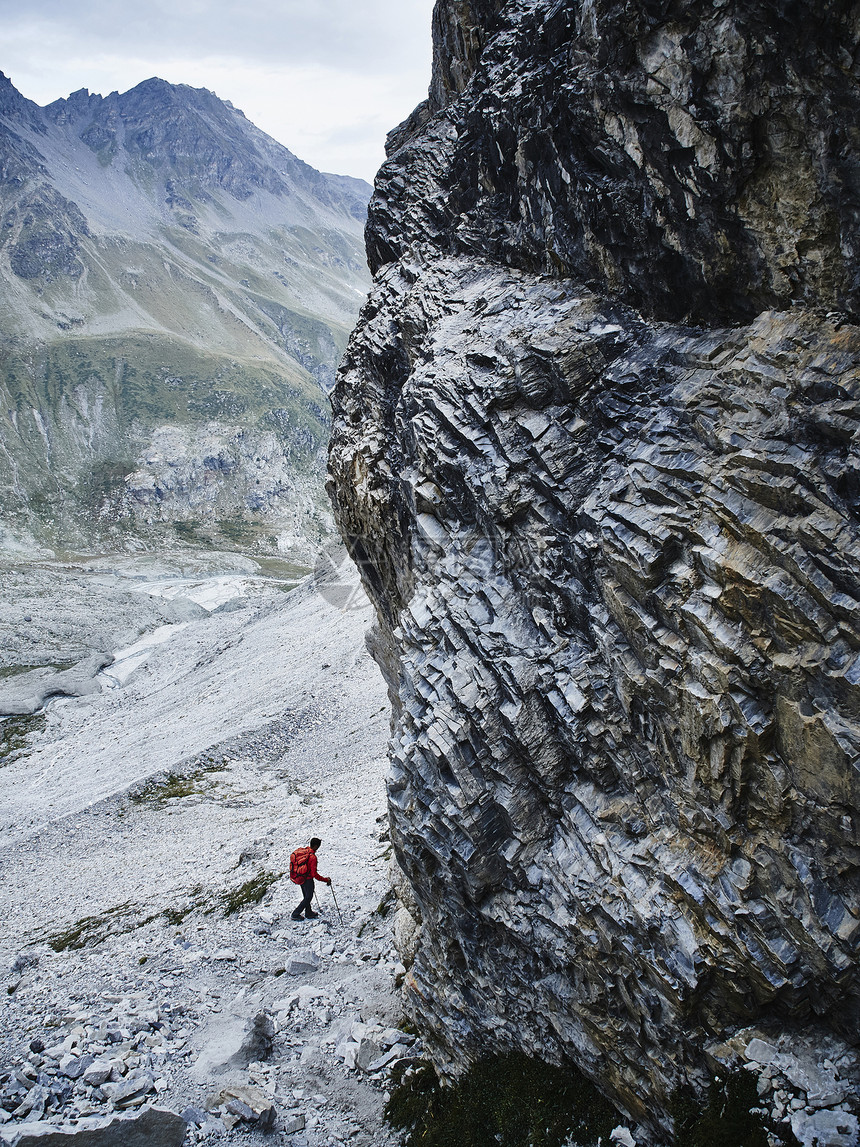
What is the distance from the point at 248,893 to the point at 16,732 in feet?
155

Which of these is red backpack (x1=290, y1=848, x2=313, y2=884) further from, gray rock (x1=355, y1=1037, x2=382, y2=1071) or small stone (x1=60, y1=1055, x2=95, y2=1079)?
small stone (x1=60, y1=1055, x2=95, y2=1079)

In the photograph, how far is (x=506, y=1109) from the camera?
1271 cm

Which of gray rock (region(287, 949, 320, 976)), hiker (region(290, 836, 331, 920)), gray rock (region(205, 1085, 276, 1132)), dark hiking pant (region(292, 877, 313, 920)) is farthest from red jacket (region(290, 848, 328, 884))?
gray rock (region(205, 1085, 276, 1132))

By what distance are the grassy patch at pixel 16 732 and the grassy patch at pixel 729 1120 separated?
191ft

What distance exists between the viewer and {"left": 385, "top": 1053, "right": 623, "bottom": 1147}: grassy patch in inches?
462

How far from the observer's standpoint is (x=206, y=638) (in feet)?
250

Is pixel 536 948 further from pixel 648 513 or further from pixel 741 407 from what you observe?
pixel 741 407

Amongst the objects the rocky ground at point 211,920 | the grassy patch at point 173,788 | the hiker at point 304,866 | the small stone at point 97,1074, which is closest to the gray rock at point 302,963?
the rocky ground at point 211,920

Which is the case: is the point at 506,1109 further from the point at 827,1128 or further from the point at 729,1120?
the point at 827,1128

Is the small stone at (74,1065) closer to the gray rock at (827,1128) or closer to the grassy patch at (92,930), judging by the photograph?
the grassy patch at (92,930)

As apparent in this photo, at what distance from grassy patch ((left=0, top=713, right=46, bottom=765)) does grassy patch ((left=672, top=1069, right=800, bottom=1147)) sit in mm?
58317

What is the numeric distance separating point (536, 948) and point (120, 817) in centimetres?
3056

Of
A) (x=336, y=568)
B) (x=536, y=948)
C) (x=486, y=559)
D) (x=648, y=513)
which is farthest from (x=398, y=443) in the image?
(x=336, y=568)

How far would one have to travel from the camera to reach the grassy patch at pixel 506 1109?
38.5 feet
